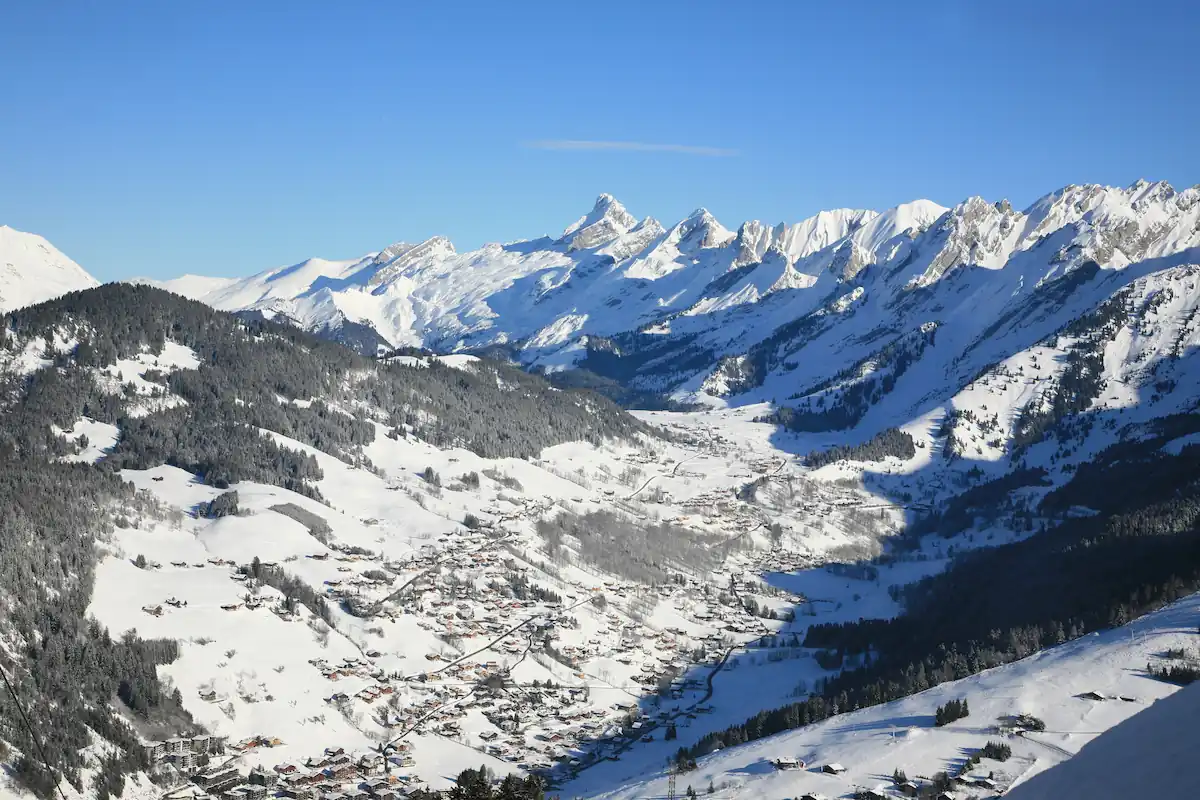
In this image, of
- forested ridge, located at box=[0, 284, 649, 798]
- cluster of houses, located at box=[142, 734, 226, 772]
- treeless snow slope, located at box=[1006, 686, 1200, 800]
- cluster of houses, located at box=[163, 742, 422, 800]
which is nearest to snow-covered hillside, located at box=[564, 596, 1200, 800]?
cluster of houses, located at box=[163, 742, 422, 800]

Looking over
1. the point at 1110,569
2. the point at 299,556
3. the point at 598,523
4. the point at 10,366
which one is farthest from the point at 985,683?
the point at 10,366


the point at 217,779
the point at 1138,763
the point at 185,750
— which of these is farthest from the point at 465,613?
the point at 1138,763

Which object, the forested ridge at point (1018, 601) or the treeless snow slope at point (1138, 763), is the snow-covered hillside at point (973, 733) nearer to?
the forested ridge at point (1018, 601)

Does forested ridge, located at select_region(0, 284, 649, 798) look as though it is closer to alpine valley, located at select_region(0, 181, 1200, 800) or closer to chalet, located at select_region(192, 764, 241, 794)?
alpine valley, located at select_region(0, 181, 1200, 800)

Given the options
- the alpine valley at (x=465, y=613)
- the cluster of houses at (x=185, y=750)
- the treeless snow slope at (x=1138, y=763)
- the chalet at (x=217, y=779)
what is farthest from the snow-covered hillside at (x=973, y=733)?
the treeless snow slope at (x=1138, y=763)

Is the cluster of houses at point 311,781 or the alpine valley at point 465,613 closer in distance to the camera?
the alpine valley at point 465,613

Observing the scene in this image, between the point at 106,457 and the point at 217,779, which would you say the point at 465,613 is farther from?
the point at 106,457

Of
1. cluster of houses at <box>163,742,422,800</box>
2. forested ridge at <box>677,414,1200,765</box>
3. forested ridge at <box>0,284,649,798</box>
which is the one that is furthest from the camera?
forested ridge at <box>677,414,1200,765</box>

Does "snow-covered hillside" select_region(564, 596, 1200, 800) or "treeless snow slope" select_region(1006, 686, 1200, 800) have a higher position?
"snow-covered hillside" select_region(564, 596, 1200, 800)
